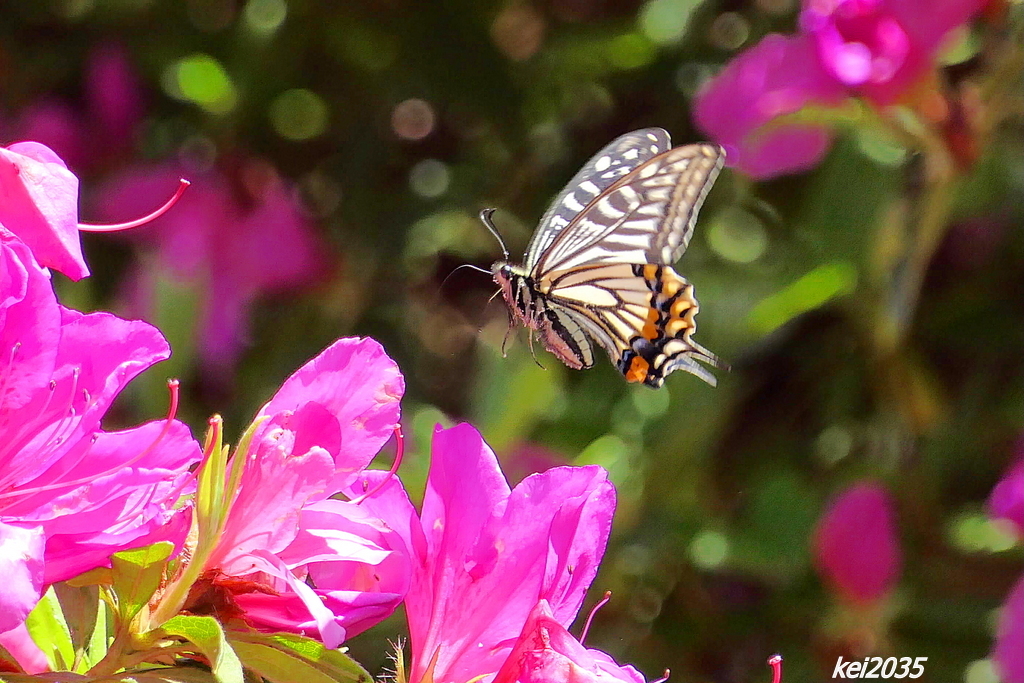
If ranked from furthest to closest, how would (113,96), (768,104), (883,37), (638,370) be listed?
(113,96) → (768,104) → (883,37) → (638,370)

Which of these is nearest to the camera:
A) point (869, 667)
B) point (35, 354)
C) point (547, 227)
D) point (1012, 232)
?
point (35, 354)

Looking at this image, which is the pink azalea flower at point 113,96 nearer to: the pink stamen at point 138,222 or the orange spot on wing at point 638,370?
the orange spot on wing at point 638,370

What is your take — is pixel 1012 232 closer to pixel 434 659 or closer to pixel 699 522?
pixel 699 522

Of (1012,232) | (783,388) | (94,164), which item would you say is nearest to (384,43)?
(94,164)

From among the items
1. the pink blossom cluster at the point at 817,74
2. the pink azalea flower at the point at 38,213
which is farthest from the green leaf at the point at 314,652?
the pink blossom cluster at the point at 817,74

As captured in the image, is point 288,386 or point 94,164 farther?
point 94,164

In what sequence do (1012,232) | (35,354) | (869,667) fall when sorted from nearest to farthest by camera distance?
(35,354), (869,667), (1012,232)

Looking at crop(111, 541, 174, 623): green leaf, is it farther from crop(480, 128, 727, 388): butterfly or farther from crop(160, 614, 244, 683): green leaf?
crop(480, 128, 727, 388): butterfly

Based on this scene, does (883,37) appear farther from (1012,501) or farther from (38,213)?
(38,213)

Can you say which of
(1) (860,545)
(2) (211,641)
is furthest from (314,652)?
(1) (860,545)
